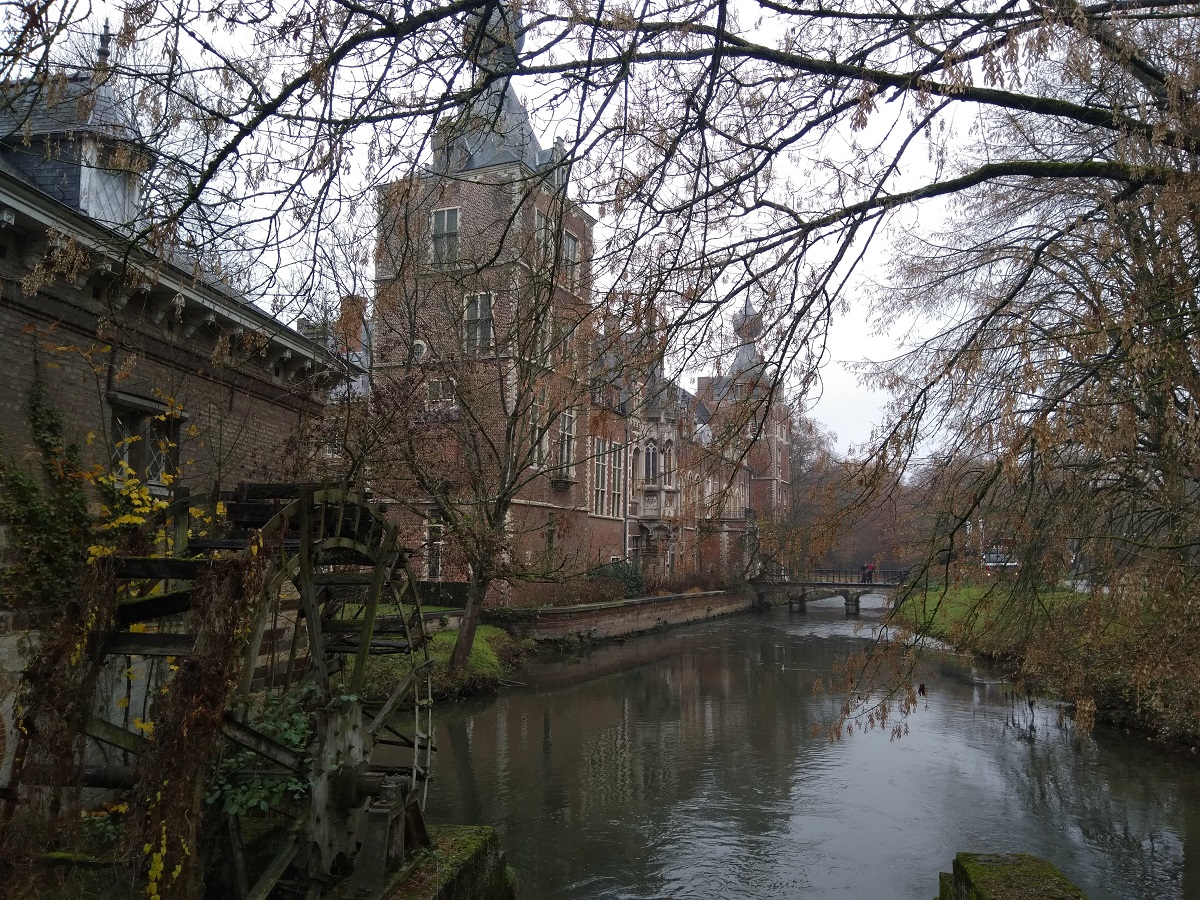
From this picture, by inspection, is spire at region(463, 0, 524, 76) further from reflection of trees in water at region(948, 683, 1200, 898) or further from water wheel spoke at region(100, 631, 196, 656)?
reflection of trees in water at region(948, 683, 1200, 898)

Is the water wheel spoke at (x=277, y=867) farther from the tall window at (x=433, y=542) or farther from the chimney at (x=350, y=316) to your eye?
the tall window at (x=433, y=542)

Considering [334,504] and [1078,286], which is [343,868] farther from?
[1078,286]

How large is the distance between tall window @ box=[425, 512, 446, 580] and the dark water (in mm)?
3022

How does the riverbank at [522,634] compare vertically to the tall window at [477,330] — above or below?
below

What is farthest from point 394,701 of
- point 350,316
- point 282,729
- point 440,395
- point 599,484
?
point 599,484

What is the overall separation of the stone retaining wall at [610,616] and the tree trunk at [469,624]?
527cm

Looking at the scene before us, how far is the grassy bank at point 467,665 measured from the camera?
1360 cm

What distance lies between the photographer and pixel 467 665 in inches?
653

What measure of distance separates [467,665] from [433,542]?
3.37 m

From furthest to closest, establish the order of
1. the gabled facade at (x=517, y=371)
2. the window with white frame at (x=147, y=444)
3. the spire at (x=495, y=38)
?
the window with white frame at (x=147, y=444)
the gabled facade at (x=517, y=371)
the spire at (x=495, y=38)

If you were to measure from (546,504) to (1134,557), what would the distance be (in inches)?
764

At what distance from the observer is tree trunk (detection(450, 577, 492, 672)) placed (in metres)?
16.0

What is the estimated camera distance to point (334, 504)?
693 centimetres

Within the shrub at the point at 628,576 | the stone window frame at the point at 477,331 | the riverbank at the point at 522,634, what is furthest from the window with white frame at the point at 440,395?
the shrub at the point at 628,576
